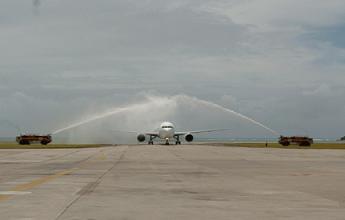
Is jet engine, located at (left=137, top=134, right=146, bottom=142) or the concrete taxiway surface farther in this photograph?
jet engine, located at (left=137, top=134, right=146, bottom=142)

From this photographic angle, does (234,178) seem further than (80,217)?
Yes

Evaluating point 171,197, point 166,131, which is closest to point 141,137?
point 166,131

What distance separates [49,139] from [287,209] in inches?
3699

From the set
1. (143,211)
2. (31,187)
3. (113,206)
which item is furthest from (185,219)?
(31,187)

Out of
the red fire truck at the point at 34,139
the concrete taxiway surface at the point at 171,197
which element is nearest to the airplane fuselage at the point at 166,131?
the red fire truck at the point at 34,139

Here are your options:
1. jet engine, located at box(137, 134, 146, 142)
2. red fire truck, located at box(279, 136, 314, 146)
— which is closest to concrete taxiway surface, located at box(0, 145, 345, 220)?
red fire truck, located at box(279, 136, 314, 146)

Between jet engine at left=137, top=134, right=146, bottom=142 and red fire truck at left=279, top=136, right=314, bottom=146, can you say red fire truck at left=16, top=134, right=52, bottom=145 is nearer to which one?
jet engine at left=137, top=134, right=146, bottom=142

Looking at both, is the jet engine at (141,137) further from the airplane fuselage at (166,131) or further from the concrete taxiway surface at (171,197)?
the concrete taxiway surface at (171,197)

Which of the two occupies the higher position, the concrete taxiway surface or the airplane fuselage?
the airplane fuselage

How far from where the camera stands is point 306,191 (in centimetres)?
1944

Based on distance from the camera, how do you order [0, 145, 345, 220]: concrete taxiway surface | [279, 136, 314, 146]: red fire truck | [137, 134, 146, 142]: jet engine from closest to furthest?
[0, 145, 345, 220]: concrete taxiway surface
[279, 136, 314, 146]: red fire truck
[137, 134, 146, 142]: jet engine

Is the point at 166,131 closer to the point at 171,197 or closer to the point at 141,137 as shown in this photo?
the point at 141,137

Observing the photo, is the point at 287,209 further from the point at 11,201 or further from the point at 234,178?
the point at 234,178

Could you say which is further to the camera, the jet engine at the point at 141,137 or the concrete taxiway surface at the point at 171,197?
the jet engine at the point at 141,137
